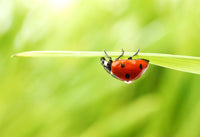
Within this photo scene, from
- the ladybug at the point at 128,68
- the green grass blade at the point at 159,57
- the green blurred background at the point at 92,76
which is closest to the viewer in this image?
the green grass blade at the point at 159,57

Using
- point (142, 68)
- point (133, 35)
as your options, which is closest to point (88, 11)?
point (133, 35)

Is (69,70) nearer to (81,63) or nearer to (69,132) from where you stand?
(81,63)

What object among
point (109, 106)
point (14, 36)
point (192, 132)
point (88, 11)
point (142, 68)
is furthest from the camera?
point (88, 11)

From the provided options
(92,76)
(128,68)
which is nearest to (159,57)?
(128,68)

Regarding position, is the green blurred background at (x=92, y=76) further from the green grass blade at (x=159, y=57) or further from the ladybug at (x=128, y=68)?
the green grass blade at (x=159, y=57)

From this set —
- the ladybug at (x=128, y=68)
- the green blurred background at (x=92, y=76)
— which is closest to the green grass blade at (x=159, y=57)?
the ladybug at (x=128, y=68)

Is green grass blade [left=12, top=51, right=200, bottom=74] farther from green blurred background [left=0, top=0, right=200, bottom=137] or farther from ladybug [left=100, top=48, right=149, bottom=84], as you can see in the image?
green blurred background [left=0, top=0, right=200, bottom=137]

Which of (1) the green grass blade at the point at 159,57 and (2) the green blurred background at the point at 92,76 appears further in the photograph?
(2) the green blurred background at the point at 92,76

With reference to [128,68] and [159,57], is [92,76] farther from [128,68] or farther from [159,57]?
[159,57]
